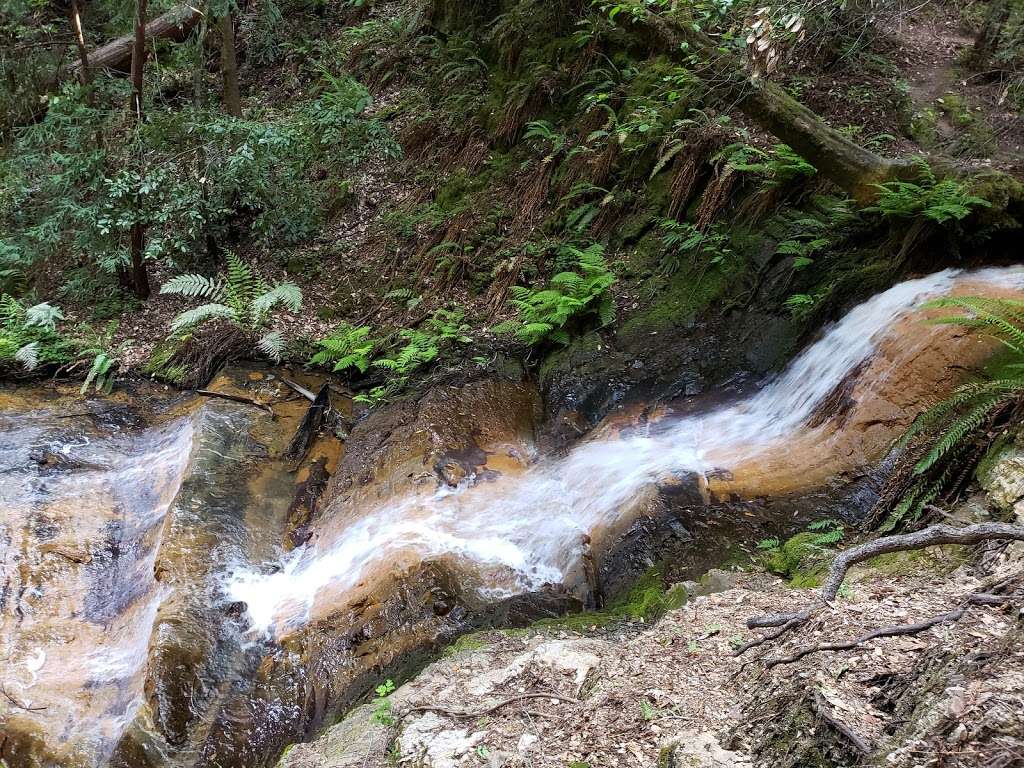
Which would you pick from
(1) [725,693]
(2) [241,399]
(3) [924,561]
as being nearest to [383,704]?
(1) [725,693]

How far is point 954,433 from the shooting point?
369 centimetres

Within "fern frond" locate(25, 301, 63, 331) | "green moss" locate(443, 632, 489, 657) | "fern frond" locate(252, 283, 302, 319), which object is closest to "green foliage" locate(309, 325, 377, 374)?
"fern frond" locate(252, 283, 302, 319)

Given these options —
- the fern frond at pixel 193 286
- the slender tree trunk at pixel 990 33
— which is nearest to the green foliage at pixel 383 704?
the fern frond at pixel 193 286

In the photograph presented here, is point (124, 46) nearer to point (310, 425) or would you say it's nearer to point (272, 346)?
point (272, 346)

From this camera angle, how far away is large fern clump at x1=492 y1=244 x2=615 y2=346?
6.98 meters

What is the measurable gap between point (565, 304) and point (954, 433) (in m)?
4.03

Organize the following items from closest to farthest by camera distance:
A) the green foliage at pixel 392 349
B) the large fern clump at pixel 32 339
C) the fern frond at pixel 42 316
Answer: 1. the green foliage at pixel 392 349
2. the large fern clump at pixel 32 339
3. the fern frond at pixel 42 316

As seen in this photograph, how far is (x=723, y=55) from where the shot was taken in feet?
22.6

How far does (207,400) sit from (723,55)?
710 centimetres

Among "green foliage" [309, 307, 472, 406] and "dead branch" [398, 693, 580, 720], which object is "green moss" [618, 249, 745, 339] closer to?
"green foliage" [309, 307, 472, 406]

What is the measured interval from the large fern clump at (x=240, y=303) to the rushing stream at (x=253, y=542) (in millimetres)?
1866

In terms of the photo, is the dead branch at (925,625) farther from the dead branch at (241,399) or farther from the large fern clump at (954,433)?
the dead branch at (241,399)

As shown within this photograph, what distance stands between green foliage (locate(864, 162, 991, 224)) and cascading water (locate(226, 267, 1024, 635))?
1.82 ft

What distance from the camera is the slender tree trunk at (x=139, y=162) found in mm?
7409
